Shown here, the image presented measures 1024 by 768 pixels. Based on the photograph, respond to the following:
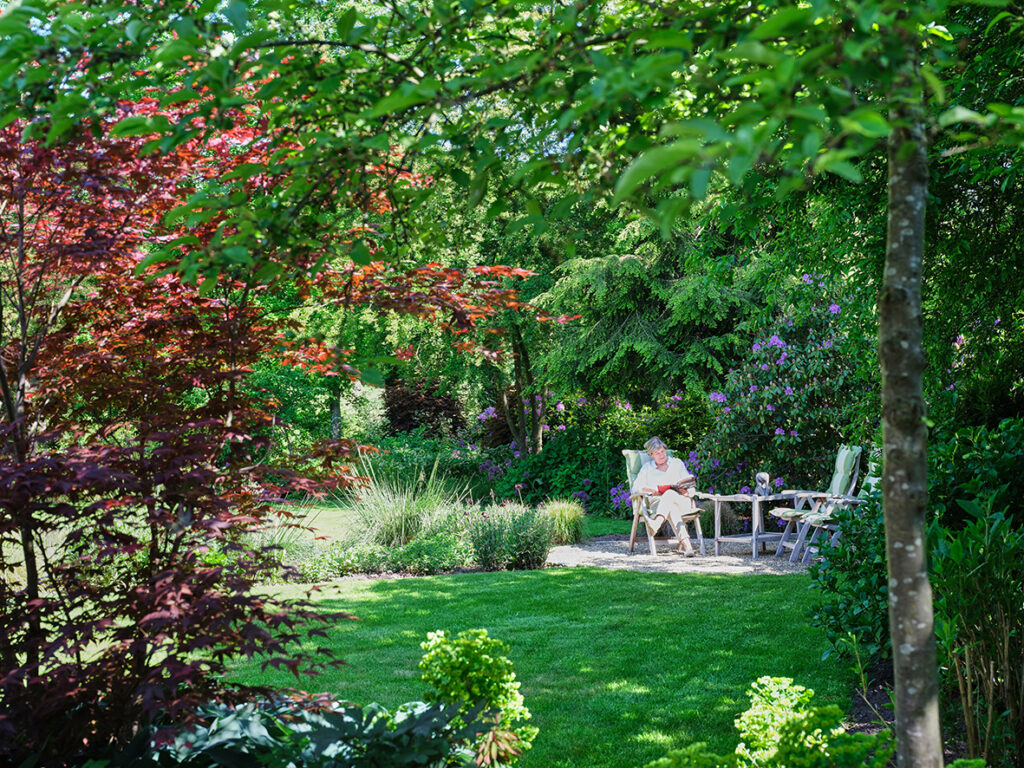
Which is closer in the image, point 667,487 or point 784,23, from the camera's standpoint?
point 784,23

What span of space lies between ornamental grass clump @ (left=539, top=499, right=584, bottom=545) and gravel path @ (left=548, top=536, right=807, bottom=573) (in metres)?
0.17

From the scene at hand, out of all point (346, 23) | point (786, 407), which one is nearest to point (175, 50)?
point (346, 23)

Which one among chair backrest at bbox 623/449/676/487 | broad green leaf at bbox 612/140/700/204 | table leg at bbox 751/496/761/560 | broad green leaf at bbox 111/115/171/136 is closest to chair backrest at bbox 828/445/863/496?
table leg at bbox 751/496/761/560

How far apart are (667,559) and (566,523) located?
1596 mm

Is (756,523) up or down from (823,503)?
down

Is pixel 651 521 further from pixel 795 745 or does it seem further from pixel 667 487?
pixel 795 745

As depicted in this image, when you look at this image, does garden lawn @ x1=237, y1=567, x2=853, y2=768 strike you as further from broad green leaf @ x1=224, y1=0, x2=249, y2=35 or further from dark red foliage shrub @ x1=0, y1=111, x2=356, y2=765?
broad green leaf @ x1=224, y1=0, x2=249, y2=35

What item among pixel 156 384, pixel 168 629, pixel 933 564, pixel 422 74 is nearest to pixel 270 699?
pixel 168 629

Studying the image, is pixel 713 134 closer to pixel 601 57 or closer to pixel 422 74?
pixel 601 57

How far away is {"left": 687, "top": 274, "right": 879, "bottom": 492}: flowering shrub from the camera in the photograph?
10.3 m

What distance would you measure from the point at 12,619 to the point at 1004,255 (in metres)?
4.97

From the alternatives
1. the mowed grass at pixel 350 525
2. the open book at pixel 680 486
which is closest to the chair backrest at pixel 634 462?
the open book at pixel 680 486

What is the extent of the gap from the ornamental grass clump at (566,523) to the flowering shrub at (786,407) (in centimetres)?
211

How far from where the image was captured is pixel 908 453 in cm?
167
